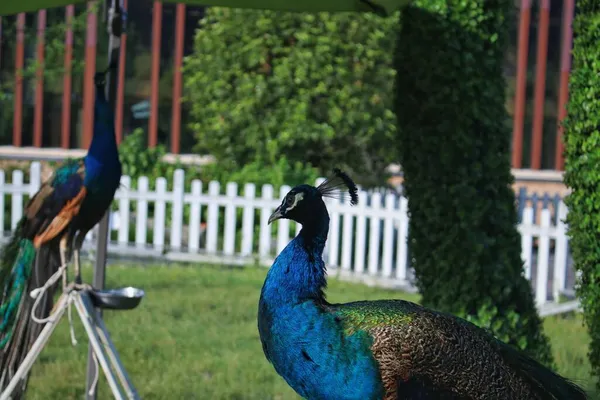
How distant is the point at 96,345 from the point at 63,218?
0.84 m

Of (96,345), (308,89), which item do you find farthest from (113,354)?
(308,89)

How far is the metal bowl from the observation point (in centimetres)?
387

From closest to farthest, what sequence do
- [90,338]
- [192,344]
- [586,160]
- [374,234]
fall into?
[90,338] < [586,160] < [192,344] < [374,234]

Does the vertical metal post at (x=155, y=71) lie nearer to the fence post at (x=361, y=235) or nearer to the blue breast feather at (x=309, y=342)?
the fence post at (x=361, y=235)

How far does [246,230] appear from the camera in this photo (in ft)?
33.2

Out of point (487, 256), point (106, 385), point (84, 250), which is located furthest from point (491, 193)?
point (84, 250)

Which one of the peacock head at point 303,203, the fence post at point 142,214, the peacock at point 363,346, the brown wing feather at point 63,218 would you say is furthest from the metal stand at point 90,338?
the fence post at point 142,214

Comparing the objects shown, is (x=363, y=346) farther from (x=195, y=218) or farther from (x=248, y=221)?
(x=195, y=218)

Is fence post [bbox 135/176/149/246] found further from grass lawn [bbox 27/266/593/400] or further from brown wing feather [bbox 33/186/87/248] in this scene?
brown wing feather [bbox 33/186/87/248]

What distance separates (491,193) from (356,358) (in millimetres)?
2419

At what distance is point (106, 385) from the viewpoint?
218 inches

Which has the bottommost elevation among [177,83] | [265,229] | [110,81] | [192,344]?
[192,344]

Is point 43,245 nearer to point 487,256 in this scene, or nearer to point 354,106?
point 487,256

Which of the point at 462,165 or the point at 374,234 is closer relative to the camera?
the point at 462,165
